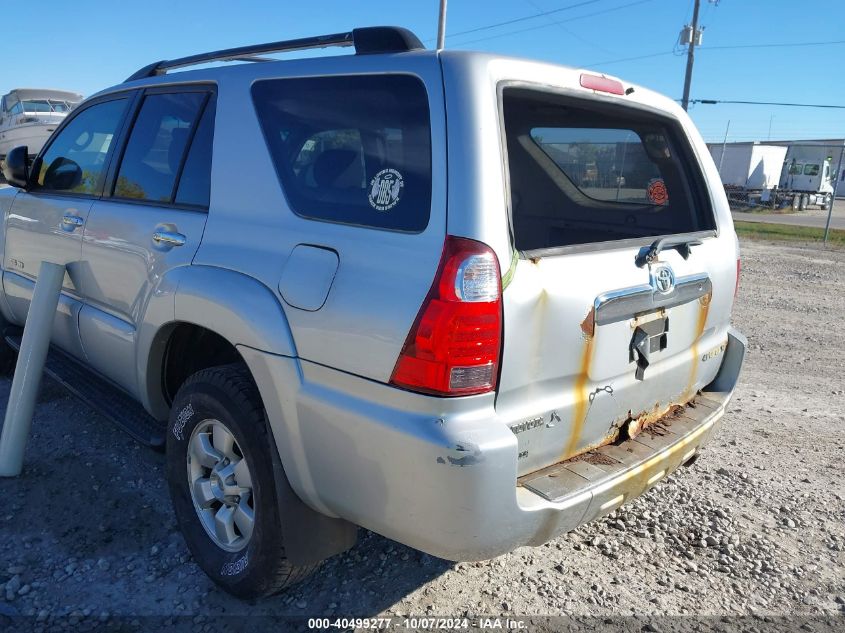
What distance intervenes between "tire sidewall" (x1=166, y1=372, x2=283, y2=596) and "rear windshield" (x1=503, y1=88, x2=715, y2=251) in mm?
1508

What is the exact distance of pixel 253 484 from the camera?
245 cm

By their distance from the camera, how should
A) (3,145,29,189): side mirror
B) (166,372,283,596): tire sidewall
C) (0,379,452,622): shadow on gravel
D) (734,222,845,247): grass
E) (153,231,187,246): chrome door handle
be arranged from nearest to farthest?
(166,372,283,596): tire sidewall, (0,379,452,622): shadow on gravel, (153,231,187,246): chrome door handle, (3,145,29,189): side mirror, (734,222,845,247): grass

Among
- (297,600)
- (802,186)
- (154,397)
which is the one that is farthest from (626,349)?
(802,186)

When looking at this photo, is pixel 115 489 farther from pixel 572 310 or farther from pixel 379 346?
pixel 572 310

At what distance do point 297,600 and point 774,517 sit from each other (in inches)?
91.6

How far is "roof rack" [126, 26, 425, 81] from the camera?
2377 mm

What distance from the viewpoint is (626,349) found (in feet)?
8.02

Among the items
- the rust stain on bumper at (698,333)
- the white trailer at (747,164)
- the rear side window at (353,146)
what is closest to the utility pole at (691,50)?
the white trailer at (747,164)

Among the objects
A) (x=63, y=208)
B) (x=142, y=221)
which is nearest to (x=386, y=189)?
(x=142, y=221)

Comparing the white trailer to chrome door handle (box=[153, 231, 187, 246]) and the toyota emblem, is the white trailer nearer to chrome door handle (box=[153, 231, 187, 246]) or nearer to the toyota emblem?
the toyota emblem

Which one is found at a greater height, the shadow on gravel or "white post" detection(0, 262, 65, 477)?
"white post" detection(0, 262, 65, 477)

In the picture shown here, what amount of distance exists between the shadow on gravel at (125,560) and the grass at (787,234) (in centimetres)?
1617

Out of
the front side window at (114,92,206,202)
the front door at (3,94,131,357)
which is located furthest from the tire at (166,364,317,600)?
the front door at (3,94,131,357)

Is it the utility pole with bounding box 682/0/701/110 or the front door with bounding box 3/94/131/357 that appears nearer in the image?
the front door with bounding box 3/94/131/357
